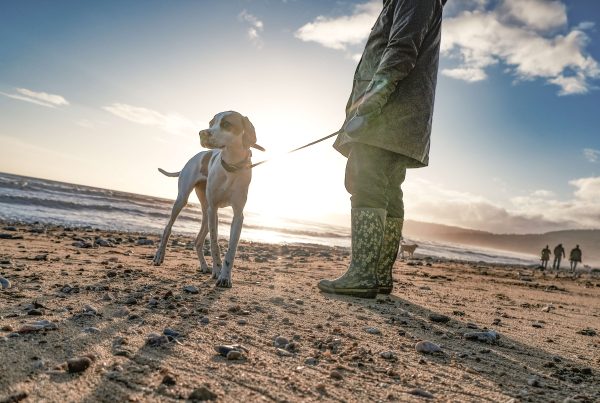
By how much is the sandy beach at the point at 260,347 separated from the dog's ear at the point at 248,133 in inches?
68.3

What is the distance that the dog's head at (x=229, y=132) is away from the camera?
181 inches

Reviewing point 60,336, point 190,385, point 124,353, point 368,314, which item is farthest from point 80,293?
point 368,314

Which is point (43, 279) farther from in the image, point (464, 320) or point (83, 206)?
point (83, 206)

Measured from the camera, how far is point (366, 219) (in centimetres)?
392

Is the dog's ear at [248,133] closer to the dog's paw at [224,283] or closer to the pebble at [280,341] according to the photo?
the dog's paw at [224,283]

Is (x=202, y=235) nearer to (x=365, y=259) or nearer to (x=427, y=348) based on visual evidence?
(x=365, y=259)

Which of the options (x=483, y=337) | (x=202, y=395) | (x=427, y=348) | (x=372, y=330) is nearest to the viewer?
(x=202, y=395)

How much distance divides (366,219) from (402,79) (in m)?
1.44

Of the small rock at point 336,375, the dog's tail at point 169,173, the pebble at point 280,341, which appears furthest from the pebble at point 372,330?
the dog's tail at point 169,173

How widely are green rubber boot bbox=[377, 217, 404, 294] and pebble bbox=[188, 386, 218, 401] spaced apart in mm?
3199

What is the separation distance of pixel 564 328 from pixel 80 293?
162 inches

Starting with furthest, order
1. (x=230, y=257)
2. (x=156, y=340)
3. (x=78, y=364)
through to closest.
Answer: (x=230, y=257)
(x=156, y=340)
(x=78, y=364)

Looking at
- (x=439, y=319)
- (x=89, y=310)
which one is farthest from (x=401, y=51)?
(x=89, y=310)

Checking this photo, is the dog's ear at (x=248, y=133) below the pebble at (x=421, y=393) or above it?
above
